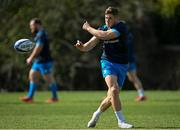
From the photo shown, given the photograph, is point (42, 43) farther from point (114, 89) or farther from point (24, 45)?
point (114, 89)

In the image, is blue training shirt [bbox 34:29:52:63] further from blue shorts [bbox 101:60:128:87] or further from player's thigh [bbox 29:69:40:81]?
blue shorts [bbox 101:60:128:87]

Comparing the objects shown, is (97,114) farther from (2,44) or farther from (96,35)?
(2,44)

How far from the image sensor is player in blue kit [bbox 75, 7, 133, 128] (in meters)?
12.4

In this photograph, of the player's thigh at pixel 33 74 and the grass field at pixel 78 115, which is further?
the player's thigh at pixel 33 74

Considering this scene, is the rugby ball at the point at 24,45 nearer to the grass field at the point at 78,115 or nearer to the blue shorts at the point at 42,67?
the grass field at the point at 78,115

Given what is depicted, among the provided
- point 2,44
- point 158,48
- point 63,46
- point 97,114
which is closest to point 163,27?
point 158,48

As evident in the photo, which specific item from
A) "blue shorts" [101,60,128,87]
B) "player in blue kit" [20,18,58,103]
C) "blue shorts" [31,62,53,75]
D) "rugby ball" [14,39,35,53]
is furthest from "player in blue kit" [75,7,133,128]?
"blue shorts" [31,62,53,75]

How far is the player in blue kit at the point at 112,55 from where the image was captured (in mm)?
12375

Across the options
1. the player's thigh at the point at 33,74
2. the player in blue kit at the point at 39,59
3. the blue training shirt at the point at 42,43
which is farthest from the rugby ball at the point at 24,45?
the player's thigh at the point at 33,74

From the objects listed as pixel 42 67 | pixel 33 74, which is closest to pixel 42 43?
pixel 42 67

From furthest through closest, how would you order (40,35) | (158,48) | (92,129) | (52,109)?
(158,48)
(40,35)
(52,109)
(92,129)

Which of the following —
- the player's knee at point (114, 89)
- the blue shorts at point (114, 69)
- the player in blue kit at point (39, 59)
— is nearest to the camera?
the player's knee at point (114, 89)

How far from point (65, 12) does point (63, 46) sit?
1.51 m

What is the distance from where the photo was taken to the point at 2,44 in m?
27.4
